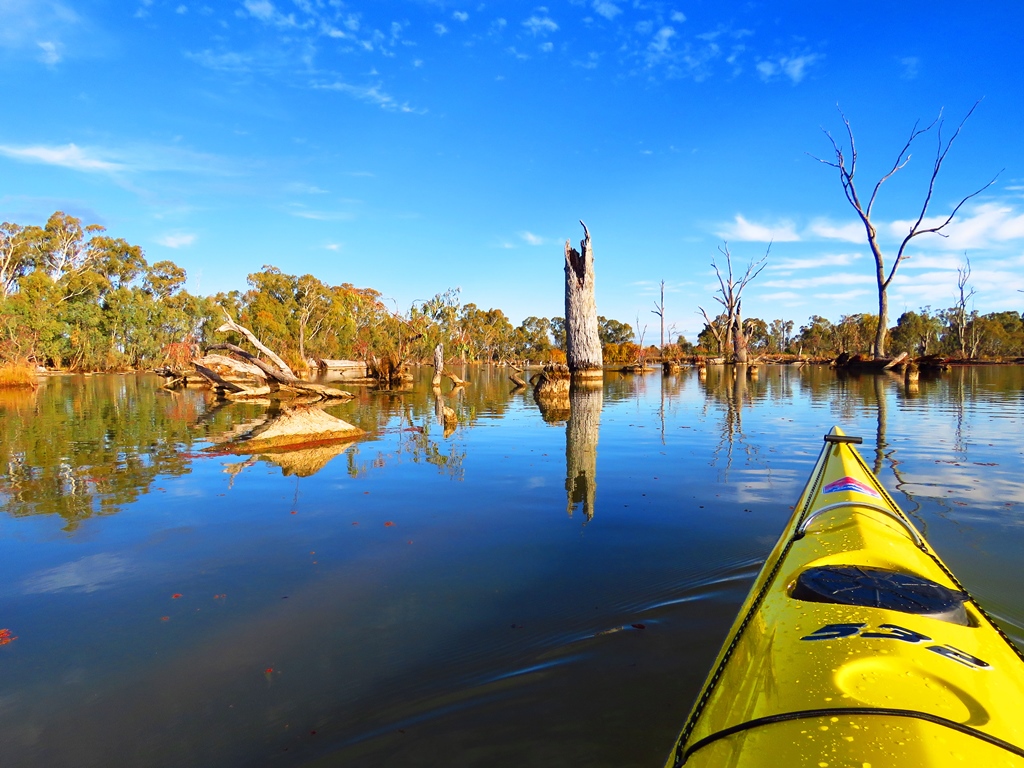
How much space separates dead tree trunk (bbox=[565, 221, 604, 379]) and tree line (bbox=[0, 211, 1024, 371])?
9325 mm

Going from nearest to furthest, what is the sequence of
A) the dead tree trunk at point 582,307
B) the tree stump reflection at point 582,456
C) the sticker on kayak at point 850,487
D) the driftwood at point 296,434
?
1. the sticker on kayak at point 850,487
2. the tree stump reflection at point 582,456
3. the driftwood at point 296,434
4. the dead tree trunk at point 582,307

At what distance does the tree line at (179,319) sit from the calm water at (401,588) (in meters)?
24.1

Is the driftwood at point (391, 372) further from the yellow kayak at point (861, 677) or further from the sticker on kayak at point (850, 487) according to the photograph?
the yellow kayak at point (861, 677)

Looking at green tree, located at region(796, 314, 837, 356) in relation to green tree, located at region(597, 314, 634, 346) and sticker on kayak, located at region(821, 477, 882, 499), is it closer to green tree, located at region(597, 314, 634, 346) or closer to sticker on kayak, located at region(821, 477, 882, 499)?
A: green tree, located at region(597, 314, 634, 346)

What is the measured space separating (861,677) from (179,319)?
68.5 m

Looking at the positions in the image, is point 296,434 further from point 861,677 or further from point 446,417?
point 861,677

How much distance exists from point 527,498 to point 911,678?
489 cm

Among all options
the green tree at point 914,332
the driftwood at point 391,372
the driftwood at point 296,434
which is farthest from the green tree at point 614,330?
the driftwood at point 296,434

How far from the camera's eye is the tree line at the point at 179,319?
4231 cm

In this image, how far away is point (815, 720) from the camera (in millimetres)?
1333

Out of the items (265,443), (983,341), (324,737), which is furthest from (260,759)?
(983,341)

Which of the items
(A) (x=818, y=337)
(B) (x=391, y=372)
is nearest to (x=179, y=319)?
(B) (x=391, y=372)

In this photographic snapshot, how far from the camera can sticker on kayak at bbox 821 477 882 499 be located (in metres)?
3.31

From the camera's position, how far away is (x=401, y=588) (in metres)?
3.84
